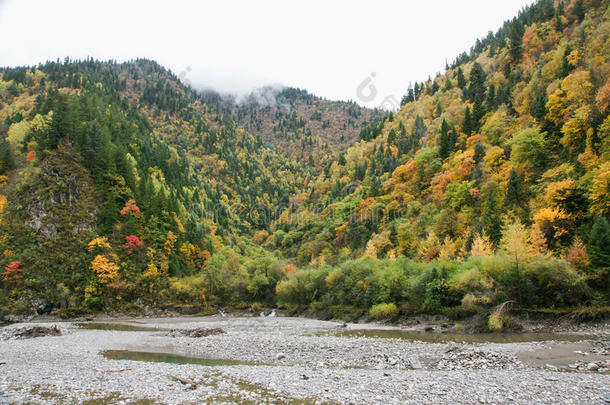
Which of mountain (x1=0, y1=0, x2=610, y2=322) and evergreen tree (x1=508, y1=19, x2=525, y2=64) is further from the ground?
evergreen tree (x1=508, y1=19, x2=525, y2=64)

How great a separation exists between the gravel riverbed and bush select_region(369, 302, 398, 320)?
1915 cm

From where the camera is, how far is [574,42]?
72688mm

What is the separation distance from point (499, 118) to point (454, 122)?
2636 centimetres

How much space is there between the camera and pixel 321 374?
68.0 ft

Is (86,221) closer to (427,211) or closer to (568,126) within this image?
(427,211)

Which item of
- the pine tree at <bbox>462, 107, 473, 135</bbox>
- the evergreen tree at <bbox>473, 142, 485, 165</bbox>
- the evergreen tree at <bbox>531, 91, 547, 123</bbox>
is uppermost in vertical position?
the pine tree at <bbox>462, 107, 473, 135</bbox>

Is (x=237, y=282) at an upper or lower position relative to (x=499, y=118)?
lower

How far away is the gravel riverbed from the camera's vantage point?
51.7 feet

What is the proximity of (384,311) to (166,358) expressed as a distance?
33.7 metres

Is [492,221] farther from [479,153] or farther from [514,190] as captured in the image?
[479,153]

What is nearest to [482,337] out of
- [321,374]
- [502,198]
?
[321,374]

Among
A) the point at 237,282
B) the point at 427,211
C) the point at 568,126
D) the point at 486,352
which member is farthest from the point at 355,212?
the point at 486,352

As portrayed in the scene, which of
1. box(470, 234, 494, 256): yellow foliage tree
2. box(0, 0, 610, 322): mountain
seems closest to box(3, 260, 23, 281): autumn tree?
box(0, 0, 610, 322): mountain

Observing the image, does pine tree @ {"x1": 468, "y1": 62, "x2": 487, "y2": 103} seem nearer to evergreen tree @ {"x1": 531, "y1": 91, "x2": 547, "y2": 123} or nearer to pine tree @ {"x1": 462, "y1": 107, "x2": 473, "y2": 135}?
pine tree @ {"x1": 462, "y1": 107, "x2": 473, "y2": 135}
